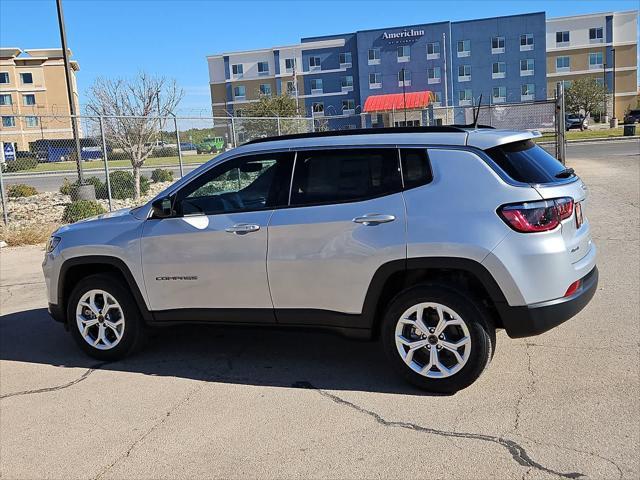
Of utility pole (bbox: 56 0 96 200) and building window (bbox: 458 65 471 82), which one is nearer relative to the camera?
utility pole (bbox: 56 0 96 200)

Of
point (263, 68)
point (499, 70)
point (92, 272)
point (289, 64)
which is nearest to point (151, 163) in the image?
point (92, 272)

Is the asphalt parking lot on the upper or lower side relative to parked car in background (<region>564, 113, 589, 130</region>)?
lower

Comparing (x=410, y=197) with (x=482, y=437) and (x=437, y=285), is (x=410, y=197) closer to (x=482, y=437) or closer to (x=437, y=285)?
(x=437, y=285)

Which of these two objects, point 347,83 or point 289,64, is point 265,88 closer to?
point 289,64

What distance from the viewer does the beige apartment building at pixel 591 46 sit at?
77.9 meters

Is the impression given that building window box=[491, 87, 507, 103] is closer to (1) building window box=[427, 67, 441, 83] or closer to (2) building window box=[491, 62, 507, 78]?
(2) building window box=[491, 62, 507, 78]

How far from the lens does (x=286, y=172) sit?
4.74 meters

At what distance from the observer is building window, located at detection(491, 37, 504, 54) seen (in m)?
74.8

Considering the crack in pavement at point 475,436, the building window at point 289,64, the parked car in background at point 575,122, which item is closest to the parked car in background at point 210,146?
the crack in pavement at point 475,436

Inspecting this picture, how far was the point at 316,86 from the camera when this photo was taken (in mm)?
81812

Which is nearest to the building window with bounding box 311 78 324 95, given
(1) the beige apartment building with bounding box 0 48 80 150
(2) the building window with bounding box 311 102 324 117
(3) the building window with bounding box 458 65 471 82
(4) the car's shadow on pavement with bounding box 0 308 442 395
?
(2) the building window with bounding box 311 102 324 117

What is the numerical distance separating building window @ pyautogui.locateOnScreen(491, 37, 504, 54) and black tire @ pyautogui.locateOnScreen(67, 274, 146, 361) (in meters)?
76.6

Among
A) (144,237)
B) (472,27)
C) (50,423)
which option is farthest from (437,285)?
(472,27)

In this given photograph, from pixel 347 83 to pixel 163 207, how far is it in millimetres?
78308
